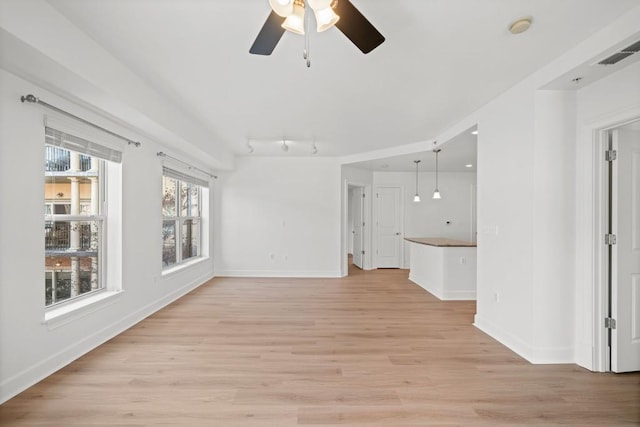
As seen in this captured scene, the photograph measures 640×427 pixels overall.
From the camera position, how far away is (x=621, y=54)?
6.75 ft

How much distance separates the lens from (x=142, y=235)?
368 centimetres

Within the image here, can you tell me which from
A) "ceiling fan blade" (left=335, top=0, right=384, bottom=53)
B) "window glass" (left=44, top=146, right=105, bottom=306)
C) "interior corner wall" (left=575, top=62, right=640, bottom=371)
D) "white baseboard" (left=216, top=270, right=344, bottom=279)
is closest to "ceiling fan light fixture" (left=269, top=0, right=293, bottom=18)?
"ceiling fan blade" (left=335, top=0, right=384, bottom=53)

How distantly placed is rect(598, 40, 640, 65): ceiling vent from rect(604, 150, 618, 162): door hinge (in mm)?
732

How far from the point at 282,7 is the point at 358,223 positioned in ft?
21.1

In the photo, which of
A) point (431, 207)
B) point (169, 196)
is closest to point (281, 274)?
point (169, 196)

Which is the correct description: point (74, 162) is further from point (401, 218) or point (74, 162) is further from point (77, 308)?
point (401, 218)

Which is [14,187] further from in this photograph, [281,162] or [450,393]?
[281,162]

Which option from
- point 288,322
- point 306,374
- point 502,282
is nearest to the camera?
point 306,374

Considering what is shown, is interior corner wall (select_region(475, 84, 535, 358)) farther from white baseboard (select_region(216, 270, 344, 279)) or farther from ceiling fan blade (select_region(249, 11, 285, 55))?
white baseboard (select_region(216, 270, 344, 279))

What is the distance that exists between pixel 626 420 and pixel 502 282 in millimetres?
1300

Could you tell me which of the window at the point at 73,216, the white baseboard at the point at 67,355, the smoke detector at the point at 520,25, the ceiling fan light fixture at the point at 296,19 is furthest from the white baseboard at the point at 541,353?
the window at the point at 73,216

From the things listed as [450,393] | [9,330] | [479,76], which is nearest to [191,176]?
[9,330]

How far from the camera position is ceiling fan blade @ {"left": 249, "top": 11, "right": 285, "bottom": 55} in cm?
→ 157

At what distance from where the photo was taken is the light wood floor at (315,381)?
193 centimetres
